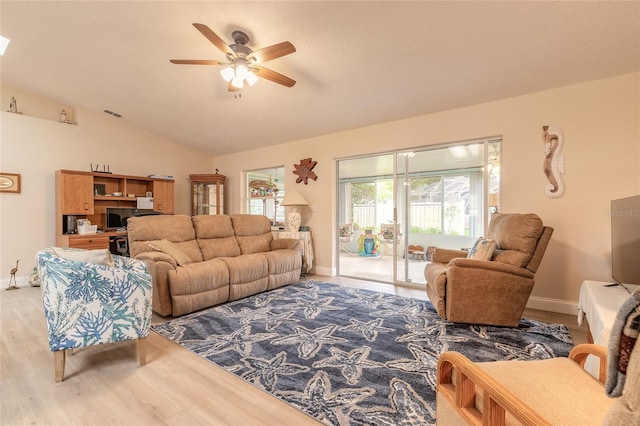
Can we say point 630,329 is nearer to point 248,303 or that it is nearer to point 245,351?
point 245,351

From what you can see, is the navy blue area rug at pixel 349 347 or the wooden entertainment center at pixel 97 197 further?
the wooden entertainment center at pixel 97 197

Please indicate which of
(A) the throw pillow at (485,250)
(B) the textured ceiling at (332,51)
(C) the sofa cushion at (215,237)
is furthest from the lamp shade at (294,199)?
(A) the throw pillow at (485,250)

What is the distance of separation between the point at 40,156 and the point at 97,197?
97 centimetres

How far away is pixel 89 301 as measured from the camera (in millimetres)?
1785

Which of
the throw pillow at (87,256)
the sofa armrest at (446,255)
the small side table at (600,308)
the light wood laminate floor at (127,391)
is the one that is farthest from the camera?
the sofa armrest at (446,255)

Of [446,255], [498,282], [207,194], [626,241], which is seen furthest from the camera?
[207,194]

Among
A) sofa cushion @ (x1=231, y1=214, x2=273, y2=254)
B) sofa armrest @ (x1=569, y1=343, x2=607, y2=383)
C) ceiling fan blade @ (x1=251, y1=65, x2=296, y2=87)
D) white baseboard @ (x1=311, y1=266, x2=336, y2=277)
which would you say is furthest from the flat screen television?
sofa cushion @ (x1=231, y1=214, x2=273, y2=254)

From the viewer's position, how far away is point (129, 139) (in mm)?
5488

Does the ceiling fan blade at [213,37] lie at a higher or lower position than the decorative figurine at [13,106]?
lower

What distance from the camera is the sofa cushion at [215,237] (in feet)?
12.4

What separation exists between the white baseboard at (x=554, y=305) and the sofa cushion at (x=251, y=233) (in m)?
3.46

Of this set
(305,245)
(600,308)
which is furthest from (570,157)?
(305,245)

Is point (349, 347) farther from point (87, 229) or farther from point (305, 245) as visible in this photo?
point (87, 229)

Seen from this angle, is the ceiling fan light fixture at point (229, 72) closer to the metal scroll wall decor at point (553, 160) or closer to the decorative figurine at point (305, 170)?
the decorative figurine at point (305, 170)
